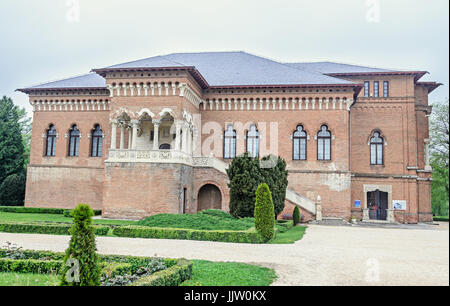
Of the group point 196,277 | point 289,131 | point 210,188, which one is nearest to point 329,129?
point 289,131

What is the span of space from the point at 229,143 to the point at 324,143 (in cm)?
761

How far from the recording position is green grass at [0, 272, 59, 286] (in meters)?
8.47

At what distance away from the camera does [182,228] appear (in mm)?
18016

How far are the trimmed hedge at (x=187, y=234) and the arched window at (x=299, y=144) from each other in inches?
564

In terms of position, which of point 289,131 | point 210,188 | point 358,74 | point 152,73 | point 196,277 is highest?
point 358,74

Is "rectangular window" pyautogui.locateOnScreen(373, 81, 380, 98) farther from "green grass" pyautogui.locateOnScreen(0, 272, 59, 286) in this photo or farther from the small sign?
"green grass" pyautogui.locateOnScreen(0, 272, 59, 286)

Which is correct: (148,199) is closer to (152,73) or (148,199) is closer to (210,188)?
(210,188)

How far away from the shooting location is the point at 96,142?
32.7 meters

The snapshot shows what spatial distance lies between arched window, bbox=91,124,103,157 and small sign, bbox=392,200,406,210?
25195 mm

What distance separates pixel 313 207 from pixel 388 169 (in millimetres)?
8828

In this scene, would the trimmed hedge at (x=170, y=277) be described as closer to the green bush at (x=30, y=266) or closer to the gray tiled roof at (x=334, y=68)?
the green bush at (x=30, y=266)

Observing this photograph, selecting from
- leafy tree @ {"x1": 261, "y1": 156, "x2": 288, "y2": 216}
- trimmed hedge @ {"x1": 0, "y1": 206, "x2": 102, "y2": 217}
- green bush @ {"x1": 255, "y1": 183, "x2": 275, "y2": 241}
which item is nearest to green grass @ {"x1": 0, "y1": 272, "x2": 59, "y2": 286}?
green bush @ {"x1": 255, "y1": 183, "x2": 275, "y2": 241}

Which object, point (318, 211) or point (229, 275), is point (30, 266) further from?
point (318, 211)

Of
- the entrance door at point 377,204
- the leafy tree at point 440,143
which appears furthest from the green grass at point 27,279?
the leafy tree at point 440,143
